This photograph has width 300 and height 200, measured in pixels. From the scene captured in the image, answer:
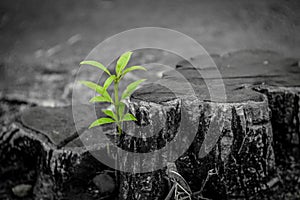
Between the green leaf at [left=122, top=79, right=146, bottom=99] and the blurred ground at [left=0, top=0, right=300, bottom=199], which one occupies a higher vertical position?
the blurred ground at [left=0, top=0, right=300, bottom=199]

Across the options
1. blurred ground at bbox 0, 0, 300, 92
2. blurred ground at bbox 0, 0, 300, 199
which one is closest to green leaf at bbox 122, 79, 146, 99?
blurred ground at bbox 0, 0, 300, 199

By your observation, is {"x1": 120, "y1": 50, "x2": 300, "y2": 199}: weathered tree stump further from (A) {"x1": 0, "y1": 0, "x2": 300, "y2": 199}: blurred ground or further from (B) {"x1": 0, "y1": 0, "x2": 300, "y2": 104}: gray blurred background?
(B) {"x1": 0, "y1": 0, "x2": 300, "y2": 104}: gray blurred background

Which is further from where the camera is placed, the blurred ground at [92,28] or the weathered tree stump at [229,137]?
the blurred ground at [92,28]

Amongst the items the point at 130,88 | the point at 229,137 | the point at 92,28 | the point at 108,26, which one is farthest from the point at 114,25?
the point at 229,137

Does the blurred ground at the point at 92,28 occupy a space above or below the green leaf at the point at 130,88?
above

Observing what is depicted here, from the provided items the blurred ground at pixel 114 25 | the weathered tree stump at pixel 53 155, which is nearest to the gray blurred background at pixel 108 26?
the blurred ground at pixel 114 25

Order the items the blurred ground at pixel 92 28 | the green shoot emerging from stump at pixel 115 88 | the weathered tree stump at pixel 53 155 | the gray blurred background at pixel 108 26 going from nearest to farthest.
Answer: the green shoot emerging from stump at pixel 115 88, the weathered tree stump at pixel 53 155, the blurred ground at pixel 92 28, the gray blurred background at pixel 108 26

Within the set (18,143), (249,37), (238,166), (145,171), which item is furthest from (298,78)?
(249,37)

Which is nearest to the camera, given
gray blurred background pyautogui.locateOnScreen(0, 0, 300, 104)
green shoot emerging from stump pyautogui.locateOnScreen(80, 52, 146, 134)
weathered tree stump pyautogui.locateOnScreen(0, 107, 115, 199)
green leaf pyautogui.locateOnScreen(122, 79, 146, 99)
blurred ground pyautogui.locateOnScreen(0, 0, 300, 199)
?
green shoot emerging from stump pyautogui.locateOnScreen(80, 52, 146, 134)

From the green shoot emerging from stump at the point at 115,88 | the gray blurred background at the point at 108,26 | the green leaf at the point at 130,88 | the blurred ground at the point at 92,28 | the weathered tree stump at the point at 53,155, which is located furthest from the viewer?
the gray blurred background at the point at 108,26

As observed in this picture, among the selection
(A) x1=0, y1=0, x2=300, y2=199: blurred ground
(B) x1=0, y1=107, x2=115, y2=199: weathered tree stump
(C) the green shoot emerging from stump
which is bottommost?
(B) x1=0, y1=107, x2=115, y2=199: weathered tree stump

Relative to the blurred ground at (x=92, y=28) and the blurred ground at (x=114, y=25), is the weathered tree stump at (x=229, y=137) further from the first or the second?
the blurred ground at (x=114, y=25)

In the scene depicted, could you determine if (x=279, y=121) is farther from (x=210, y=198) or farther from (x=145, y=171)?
(x=145, y=171)

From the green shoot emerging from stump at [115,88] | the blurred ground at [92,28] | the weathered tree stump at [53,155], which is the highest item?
the blurred ground at [92,28]
